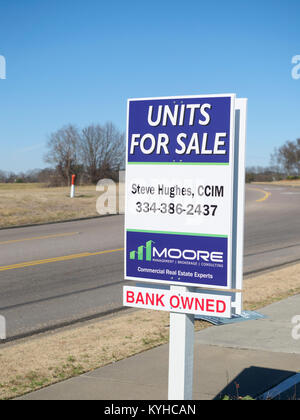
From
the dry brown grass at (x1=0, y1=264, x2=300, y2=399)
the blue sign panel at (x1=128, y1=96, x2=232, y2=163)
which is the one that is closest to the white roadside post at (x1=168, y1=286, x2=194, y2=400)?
the blue sign panel at (x1=128, y1=96, x2=232, y2=163)

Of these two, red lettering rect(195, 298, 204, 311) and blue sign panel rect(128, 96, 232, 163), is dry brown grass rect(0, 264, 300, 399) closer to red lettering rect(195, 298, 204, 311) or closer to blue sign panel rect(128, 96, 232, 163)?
red lettering rect(195, 298, 204, 311)

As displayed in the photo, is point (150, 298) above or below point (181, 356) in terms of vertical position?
above

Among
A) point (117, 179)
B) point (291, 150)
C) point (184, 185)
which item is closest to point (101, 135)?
point (117, 179)

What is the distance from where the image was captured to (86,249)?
47.8ft

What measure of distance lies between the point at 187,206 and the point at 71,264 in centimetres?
900

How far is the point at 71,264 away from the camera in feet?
40.6

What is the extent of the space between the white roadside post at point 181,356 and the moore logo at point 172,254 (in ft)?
0.72

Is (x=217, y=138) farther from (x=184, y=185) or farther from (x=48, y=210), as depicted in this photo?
(x=48, y=210)

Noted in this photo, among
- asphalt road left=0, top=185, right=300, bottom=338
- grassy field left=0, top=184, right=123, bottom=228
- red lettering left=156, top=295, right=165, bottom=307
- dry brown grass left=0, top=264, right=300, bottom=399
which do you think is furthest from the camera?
grassy field left=0, top=184, right=123, bottom=228

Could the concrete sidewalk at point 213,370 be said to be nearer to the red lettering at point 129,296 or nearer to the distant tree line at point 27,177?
the red lettering at point 129,296

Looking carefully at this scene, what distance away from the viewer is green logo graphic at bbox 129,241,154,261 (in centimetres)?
383

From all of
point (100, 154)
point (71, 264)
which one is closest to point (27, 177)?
point (100, 154)

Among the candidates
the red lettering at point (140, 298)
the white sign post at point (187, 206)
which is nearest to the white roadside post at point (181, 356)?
the white sign post at point (187, 206)

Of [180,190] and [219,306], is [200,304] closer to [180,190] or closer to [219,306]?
[219,306]
